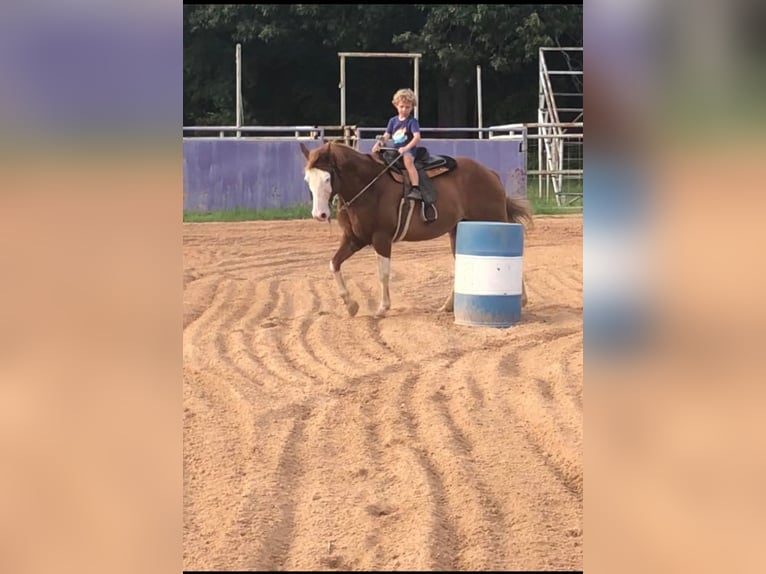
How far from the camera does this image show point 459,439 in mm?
5262

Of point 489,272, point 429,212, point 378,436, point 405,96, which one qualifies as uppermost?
point 405,96

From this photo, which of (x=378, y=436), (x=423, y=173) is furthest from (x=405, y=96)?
(x=378, y=436)

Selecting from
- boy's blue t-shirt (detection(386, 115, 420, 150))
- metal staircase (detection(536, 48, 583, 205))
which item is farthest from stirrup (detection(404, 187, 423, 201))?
metal staircase (detection(536, 48, 583, 205))

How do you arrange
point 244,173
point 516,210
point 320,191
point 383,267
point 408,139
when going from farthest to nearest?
point 244,173, point 516,210, point 408,139, point 383,267, point 320,191

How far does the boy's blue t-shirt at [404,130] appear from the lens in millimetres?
9656

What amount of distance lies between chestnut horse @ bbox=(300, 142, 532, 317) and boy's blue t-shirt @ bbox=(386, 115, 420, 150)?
1.06 feet

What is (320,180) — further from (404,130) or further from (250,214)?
(250,214)

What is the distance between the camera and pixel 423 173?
389 inches

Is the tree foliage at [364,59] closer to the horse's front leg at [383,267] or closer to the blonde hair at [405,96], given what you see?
the blonde hair at [405,96]

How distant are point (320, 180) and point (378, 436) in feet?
13.8

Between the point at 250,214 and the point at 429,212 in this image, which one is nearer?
the point at 429,212
